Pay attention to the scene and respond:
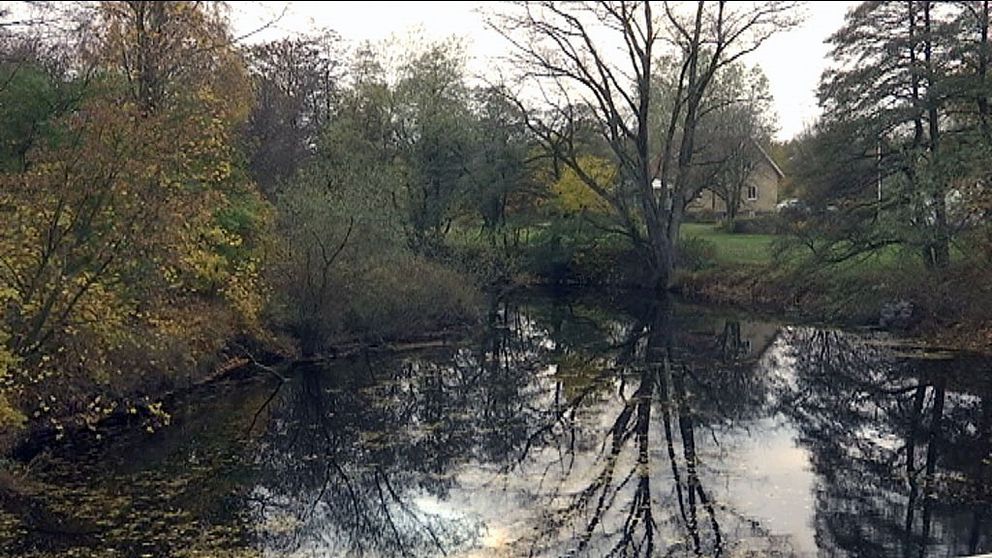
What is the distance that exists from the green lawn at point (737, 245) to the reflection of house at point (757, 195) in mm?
5936

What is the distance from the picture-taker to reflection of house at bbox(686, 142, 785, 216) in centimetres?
5312

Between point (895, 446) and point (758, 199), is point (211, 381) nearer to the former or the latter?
point (895, 446)

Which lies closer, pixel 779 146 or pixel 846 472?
pixel 846 472

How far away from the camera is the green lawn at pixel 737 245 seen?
34594 mm

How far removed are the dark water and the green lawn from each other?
11867 millimetres

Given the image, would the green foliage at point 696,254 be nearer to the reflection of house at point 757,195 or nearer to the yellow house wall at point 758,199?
the reflection of house at point 757,195

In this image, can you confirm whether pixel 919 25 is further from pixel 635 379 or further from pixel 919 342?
pixel 635 379

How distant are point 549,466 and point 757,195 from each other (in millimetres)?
49334

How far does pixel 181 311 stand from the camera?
54.4 ft

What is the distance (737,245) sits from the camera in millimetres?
39094

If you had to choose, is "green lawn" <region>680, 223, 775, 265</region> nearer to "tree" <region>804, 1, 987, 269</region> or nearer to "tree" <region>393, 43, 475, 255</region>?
"tree" <region>804, 1, 987, 269</region>

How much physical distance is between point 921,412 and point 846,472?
3977 mm

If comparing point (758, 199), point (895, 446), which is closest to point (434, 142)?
point (895, 446)

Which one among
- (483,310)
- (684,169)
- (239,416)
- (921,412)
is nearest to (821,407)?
(921,412)
